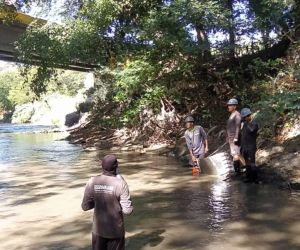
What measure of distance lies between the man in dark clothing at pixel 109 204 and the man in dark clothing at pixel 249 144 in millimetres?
5622

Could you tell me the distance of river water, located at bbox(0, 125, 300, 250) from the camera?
255 inches

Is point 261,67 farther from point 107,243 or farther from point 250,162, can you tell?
point 107,243

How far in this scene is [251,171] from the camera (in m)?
10.1

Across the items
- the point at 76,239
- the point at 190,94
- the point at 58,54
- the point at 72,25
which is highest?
the point at 72,25

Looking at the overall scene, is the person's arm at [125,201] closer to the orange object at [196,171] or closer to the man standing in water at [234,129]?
the man standing in water at [234,129]

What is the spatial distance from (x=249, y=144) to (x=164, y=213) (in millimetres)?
2954

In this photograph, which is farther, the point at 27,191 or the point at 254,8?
the point at 254,8

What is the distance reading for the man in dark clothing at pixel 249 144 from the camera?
9.91m

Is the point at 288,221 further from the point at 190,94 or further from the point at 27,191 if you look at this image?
the point at 190,94

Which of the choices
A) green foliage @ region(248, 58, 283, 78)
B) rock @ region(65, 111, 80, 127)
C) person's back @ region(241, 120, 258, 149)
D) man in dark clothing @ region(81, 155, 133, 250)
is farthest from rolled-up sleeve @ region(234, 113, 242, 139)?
rock @ region(65, 111, 80, 127)

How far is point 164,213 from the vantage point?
796cm

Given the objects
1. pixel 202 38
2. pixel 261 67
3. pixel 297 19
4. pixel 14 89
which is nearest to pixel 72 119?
pixel 202 38

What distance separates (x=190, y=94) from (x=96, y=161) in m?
5.36

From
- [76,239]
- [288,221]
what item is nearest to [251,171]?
[288,221]
